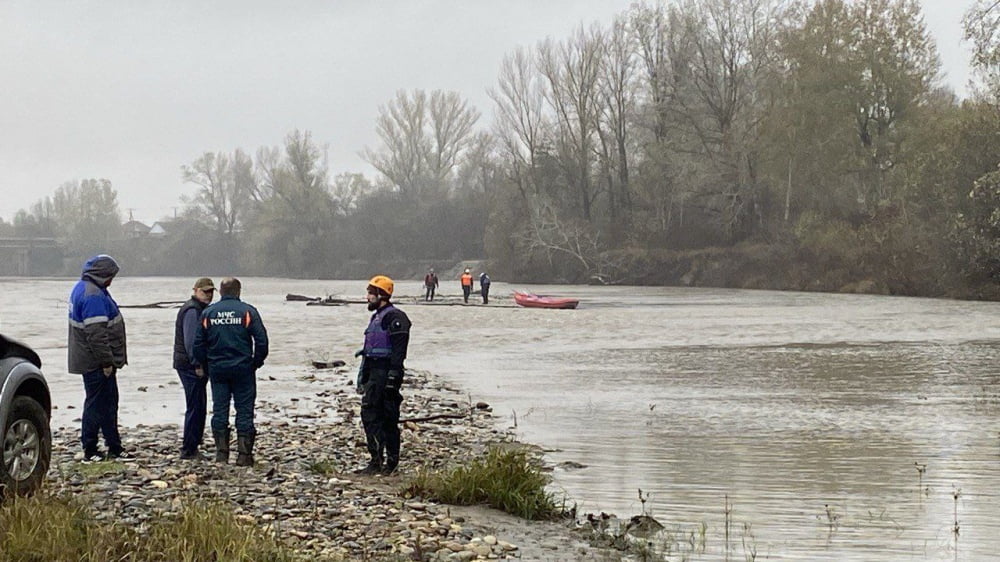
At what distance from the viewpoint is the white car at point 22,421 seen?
25.5 feet

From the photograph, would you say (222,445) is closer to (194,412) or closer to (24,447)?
(194,412)

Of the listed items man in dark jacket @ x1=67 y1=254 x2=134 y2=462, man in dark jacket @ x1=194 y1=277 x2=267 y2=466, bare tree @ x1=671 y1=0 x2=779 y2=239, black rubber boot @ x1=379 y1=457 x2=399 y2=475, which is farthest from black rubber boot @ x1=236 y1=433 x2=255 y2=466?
bare tree @ x1=671 y1=0 x2=779 y2=239

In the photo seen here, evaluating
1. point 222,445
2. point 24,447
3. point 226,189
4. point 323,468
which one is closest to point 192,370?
point 222,445

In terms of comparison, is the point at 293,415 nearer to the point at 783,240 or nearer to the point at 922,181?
the point at 922,181

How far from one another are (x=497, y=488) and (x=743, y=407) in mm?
8925

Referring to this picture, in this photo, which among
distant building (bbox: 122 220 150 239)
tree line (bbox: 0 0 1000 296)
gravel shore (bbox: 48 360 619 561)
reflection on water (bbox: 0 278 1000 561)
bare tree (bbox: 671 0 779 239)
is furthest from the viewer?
distant building (bbox: 122 220 150 239)

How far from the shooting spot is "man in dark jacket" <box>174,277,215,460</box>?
35.0 feet

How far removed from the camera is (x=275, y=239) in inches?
4550

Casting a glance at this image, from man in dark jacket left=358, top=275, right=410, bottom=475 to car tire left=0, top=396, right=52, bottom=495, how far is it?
3.03 m

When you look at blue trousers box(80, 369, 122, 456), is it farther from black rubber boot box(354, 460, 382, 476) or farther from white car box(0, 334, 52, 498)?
black rubber boot box(354, 460, 382, 476)

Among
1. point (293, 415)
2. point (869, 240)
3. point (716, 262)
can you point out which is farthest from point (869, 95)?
point (293, 415)

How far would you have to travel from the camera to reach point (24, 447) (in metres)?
8.05

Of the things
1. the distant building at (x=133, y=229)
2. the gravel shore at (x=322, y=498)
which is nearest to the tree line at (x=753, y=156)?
the gravel shore at (x=322, y=498)

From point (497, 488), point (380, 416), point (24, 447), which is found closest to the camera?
point (24, 447)
